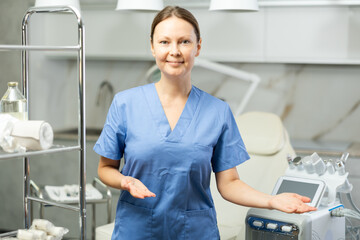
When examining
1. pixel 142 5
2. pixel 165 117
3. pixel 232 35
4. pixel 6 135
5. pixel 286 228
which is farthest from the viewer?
pixel 232 35

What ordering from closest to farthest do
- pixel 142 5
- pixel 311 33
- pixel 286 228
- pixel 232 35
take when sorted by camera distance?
pixel 286 228 < pixel 142 5 < pixel 311 33 < pixel 232 35

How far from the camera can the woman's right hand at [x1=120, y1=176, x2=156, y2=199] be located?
4.04 ft

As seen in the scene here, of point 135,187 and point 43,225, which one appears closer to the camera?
point 135,187

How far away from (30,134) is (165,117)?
1.14ft

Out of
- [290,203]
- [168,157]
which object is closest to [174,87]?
[168,157]

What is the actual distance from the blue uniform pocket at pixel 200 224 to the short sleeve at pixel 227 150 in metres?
0.12

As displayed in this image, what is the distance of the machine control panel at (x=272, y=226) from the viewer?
1.75m

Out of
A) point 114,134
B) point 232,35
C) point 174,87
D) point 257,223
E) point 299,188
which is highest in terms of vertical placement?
point 232,35

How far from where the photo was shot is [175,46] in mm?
1337

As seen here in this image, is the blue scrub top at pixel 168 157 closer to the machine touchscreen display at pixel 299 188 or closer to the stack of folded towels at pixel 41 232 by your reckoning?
the stack of folded towels at pixel 41 232

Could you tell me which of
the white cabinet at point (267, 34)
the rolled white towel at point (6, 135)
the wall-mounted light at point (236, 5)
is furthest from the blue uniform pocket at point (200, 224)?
the white cabinet at point (267, 34)

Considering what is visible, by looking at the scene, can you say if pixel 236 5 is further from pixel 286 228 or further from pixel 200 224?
pixel 200 224

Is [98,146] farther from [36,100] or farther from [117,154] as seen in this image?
[36,100]

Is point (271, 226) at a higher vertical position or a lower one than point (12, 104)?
A: lower
